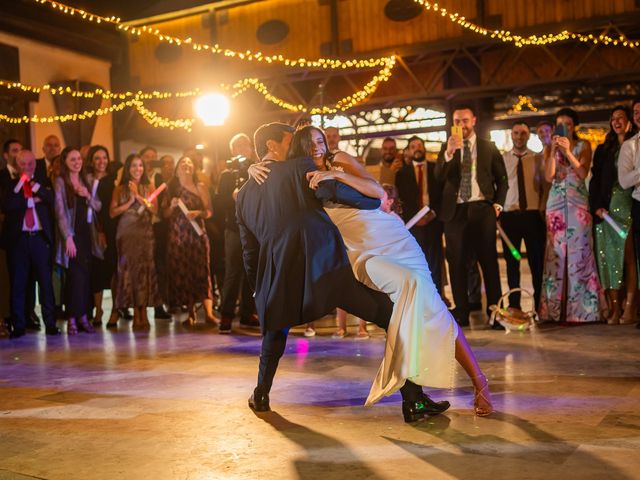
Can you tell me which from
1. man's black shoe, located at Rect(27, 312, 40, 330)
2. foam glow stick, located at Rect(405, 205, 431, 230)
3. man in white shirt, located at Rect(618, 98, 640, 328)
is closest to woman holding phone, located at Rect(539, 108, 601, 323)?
man in white shirt, located at Rect(618, 98, 640, 328)

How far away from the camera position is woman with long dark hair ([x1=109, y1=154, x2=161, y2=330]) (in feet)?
26.2

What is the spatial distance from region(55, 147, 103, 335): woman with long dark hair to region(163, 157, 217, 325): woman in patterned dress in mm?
801

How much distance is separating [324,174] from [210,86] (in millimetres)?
11282

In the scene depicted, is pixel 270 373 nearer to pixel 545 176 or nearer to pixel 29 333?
pixel 545 176

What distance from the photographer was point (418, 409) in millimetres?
3895

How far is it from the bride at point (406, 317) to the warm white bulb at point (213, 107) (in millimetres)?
5573

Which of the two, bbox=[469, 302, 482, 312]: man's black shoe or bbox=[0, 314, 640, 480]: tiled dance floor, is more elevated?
bbox=[469, 302, 482, 312]: man's black shoe

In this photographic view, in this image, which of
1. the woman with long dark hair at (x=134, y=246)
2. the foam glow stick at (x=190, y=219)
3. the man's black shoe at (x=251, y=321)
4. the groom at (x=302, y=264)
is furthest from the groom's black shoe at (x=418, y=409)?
the woman with long dark hair at (x=134, y=246)

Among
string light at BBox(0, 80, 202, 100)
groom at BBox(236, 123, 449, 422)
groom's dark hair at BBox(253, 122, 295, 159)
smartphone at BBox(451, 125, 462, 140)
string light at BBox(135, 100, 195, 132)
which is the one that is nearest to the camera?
groom at BBox(236, 123, 449, 422)

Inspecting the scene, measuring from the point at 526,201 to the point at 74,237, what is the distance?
4327mm

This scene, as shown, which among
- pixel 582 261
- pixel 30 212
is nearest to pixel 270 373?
pixel 582 261

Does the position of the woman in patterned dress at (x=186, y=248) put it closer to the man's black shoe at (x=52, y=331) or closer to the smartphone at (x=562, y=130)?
the man's black shoe at (x=52, y=331)

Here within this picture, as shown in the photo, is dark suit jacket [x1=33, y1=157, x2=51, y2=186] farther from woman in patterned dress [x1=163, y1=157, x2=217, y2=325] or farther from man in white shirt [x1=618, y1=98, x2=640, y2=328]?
man in white shirt [x1=618, y1=98, x2=640, y2=328]

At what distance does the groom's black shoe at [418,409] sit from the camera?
12.7 feet
